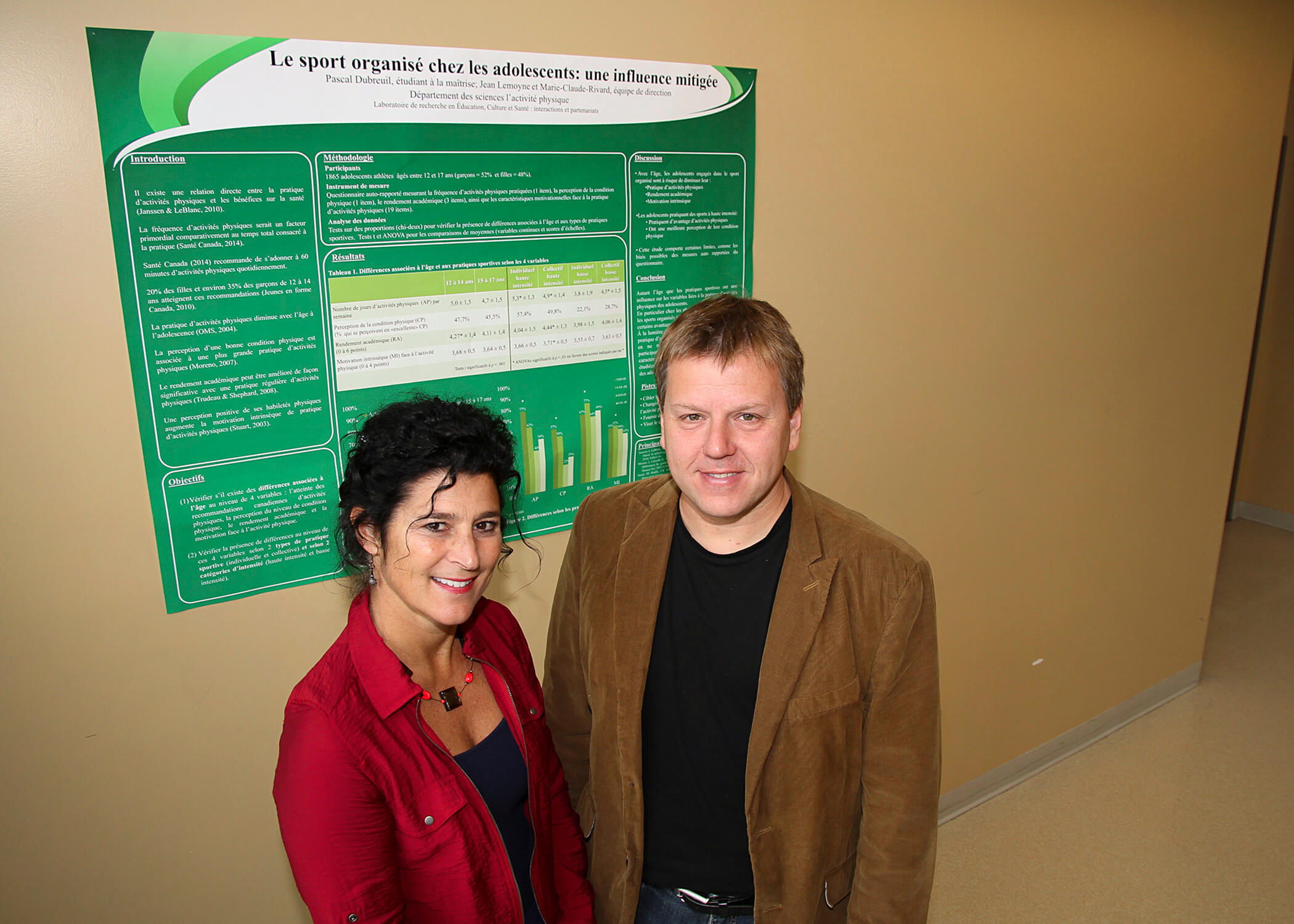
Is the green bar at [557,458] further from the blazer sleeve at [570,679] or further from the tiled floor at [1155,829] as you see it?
the tiled floor at [1155,829]

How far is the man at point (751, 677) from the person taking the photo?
154 centimetres

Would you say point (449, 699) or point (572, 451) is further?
point (572, 451)

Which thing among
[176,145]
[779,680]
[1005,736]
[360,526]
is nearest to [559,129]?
[176,145]

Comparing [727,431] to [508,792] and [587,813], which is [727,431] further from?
[587,813]

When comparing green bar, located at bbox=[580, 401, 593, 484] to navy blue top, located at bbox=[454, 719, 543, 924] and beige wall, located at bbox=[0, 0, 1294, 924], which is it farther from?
navy blue top, located at bbox=[454, 719, 543, 924]

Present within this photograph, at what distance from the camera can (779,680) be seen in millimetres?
1550

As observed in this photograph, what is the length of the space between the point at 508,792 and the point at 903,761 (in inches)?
27.4

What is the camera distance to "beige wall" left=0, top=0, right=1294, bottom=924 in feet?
5.63

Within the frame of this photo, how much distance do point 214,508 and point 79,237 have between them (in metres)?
0.57

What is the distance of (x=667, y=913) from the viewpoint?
67.2 inches

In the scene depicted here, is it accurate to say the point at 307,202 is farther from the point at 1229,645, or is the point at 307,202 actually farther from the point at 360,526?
the point at 1229,645

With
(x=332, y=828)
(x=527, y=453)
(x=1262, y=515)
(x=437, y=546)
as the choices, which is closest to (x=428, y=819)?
(x=332, y=828)

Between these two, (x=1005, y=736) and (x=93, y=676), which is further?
(x=1005, y=736)

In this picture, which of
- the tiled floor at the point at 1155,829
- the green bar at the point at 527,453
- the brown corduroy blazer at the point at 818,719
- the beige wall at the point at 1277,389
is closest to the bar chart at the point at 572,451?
the green bar at the point at 527,453
